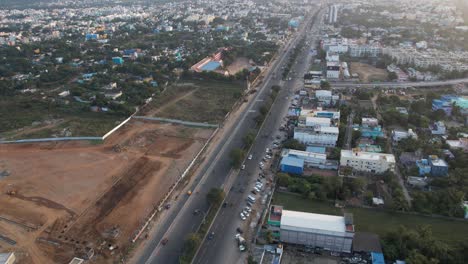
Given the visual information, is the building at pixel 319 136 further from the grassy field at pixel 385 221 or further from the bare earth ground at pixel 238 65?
the bare earth ground at pixel 238 65

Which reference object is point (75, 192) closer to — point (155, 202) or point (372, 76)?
point (155, 202)

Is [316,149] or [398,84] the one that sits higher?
[398,84]

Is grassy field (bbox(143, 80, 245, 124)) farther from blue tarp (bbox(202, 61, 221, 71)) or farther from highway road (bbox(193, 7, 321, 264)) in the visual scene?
highway road (bbox(193, 7, 321, 264))

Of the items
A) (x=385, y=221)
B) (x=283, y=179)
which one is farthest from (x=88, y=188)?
(x=385, y=221)

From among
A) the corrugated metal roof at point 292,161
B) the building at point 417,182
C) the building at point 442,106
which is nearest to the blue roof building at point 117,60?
the corrugated metal roof at point 292,161

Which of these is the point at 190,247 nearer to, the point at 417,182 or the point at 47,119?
the point at 417,182

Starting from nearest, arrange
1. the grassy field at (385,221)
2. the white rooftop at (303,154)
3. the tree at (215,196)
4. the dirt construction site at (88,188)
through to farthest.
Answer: the grassy field at (385,221) → the dirt construction site at (88,188) → the tree at (215,196) → the white rooftop at (303,154)

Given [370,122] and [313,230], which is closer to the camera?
[313,230]
